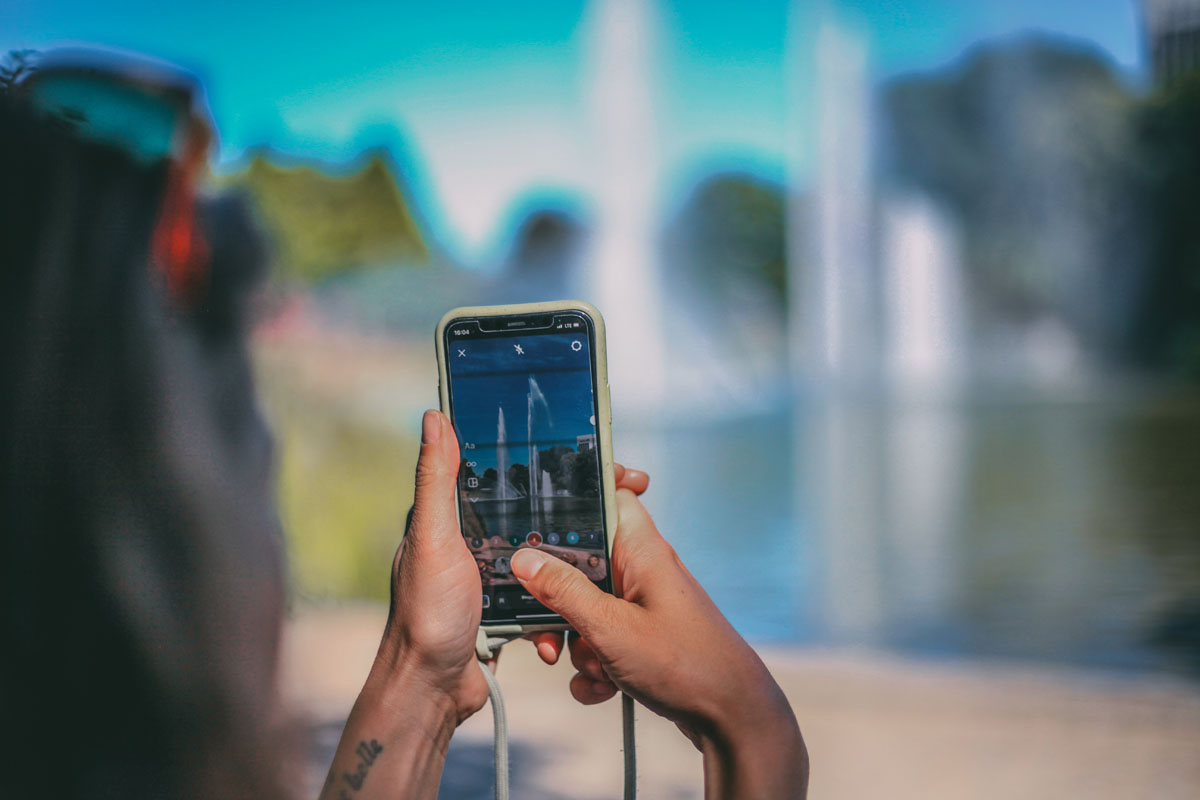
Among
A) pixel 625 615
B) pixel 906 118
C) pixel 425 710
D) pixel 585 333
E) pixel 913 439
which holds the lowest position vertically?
pixel 913 439

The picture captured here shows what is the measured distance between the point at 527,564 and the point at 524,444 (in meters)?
0.14

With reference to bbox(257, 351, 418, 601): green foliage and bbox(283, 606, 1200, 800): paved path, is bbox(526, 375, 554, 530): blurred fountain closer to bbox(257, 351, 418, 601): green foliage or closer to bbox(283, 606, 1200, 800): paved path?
bbox(283, 606, 1200, 800): paved path

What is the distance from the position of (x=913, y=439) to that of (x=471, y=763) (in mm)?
12289

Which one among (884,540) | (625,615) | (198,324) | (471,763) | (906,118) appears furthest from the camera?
(906,118)

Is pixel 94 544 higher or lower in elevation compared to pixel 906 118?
lower

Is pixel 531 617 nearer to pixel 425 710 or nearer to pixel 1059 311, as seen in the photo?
pixel 425 710

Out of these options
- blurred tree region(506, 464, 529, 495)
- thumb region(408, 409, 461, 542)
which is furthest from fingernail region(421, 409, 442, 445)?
blurred tree region(506, 464, 529, 495)

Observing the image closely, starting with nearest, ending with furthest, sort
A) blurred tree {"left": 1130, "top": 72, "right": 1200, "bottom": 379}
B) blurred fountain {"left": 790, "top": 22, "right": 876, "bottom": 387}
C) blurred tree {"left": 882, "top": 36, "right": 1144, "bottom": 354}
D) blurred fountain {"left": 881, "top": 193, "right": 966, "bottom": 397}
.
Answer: blurred fountain {"left": 790, "top": 22, "right": 876, "bottom": 387}, blurred fountain {"left": 881, "top": 193, "right": 966, "bottom": 397}, blurred tree {"left": 1130, "top": 72, "right": 1200, "bottom": 379}, blurred tree {"left": 882, "top": 36, "right": 1144, "bottom": 354}

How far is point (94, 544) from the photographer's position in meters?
1.45

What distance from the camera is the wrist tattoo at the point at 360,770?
112 cm

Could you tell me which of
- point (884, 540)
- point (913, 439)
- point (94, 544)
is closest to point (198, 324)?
point (94, 544)

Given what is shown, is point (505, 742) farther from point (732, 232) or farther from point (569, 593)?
point (732, 232)

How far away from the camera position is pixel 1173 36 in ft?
84.9

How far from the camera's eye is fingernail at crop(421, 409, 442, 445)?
1.12 m
